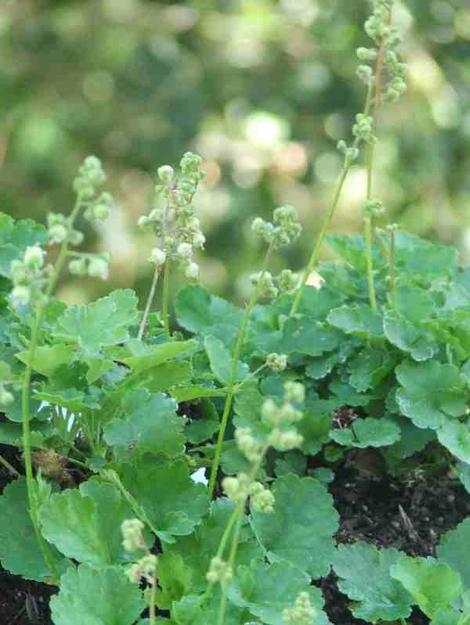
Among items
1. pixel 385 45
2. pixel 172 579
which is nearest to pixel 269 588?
pixel 172 579

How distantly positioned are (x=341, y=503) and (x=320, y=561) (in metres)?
0.23

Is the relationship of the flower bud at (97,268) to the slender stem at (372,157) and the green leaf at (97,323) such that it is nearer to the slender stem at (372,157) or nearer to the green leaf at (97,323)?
the green leaf at (97,323)

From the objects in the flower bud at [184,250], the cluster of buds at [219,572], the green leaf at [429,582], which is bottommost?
the green leaf at [429,582]

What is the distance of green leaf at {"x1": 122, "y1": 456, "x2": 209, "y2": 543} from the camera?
113 cm

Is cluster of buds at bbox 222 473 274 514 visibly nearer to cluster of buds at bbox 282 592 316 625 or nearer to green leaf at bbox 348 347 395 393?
cluster of buds at bbox 282 592 316 625

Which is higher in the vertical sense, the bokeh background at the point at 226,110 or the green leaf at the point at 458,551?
the green leaf at the point at 458,551

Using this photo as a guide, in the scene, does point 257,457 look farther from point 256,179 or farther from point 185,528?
point 256,179

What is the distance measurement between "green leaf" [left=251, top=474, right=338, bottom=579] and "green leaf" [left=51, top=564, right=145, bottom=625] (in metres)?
0.14

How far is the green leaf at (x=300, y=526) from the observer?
114 centimetres

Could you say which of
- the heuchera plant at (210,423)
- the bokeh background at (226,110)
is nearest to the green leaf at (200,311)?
the heuchera plant at (210,423)

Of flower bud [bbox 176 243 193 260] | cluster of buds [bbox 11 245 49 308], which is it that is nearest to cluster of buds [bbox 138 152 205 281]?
flower bud [bbox 176 243 193 260]

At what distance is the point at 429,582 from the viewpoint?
43.4 inches

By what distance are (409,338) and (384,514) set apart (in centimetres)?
19

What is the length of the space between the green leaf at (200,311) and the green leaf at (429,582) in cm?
37
